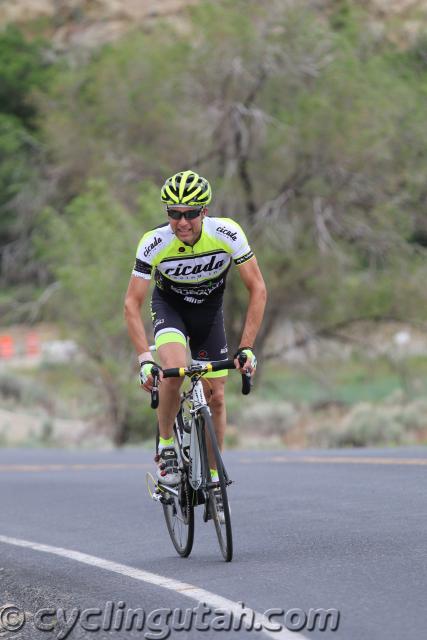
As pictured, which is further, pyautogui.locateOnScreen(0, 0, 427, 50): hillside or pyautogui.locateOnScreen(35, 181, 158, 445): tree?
pyautogui.locateOnScreen(0, 0, 427, 50): hillside

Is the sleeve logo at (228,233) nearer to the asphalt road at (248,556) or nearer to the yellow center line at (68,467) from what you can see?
the asphalt road at (248,556)

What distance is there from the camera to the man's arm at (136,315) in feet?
27.4

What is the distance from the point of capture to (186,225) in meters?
8.38

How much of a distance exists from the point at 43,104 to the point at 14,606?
125 feet

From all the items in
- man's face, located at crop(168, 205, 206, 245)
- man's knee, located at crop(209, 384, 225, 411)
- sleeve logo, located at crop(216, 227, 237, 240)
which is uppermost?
man's face, located at crop(168, 205, 206, 245)

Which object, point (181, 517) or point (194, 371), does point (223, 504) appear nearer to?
point (194, 371)

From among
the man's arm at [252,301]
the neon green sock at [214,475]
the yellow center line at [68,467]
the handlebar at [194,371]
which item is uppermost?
the man's arm at [252,301]

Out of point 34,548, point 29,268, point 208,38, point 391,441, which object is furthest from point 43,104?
point 34,548

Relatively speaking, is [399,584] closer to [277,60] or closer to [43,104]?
[277,60]

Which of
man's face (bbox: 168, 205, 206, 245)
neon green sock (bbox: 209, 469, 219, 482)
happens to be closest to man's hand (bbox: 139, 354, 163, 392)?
neon green sock (bbox: 209, 469, 219, 482)

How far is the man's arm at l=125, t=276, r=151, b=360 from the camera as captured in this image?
834cm

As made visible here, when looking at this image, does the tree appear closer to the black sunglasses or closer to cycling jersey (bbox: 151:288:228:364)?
cycling jersey (bbox: 151:288:228:364)

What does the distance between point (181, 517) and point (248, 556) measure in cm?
57
